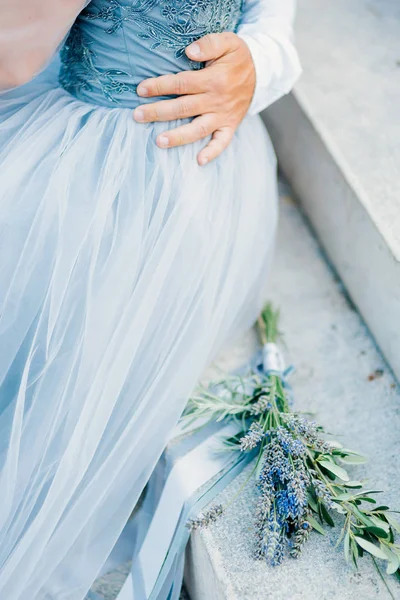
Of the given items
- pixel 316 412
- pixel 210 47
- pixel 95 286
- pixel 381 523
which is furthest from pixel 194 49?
pixel 381 523

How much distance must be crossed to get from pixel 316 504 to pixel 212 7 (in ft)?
2.61

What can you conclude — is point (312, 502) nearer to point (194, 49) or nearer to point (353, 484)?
point (353, 484)

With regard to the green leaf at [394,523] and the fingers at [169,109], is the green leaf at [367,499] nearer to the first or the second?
the green leaf at [394,523]

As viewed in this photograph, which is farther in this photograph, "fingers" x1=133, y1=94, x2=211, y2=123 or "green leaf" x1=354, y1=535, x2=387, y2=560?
"fingers" x1=133, y1=94, x2=211, y2=123

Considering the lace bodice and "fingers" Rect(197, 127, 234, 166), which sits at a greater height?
the lace bodice

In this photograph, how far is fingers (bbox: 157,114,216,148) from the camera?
101 centimetres

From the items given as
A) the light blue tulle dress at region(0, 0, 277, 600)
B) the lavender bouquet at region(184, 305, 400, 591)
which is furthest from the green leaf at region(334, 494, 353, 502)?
the light blue tulle dress at region(0, 0, 277, 600)

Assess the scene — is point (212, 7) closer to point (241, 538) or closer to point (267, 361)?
point (267, 361)

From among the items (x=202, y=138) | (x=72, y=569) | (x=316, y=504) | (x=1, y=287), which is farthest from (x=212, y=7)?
(x=72, y=569)

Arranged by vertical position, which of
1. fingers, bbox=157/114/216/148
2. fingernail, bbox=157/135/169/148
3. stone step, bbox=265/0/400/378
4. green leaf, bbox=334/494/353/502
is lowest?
green leaf, bbox=334/494/353/502

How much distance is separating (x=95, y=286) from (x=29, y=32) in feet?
1.18

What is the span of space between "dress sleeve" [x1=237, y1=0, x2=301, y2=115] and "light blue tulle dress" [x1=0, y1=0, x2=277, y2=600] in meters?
0.09

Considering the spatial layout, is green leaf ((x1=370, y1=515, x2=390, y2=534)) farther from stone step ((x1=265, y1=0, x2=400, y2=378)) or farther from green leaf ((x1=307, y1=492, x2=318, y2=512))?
stone step ((x1=265, y1=0, x2=400, y2=378))

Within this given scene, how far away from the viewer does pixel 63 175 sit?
0.96 metres
